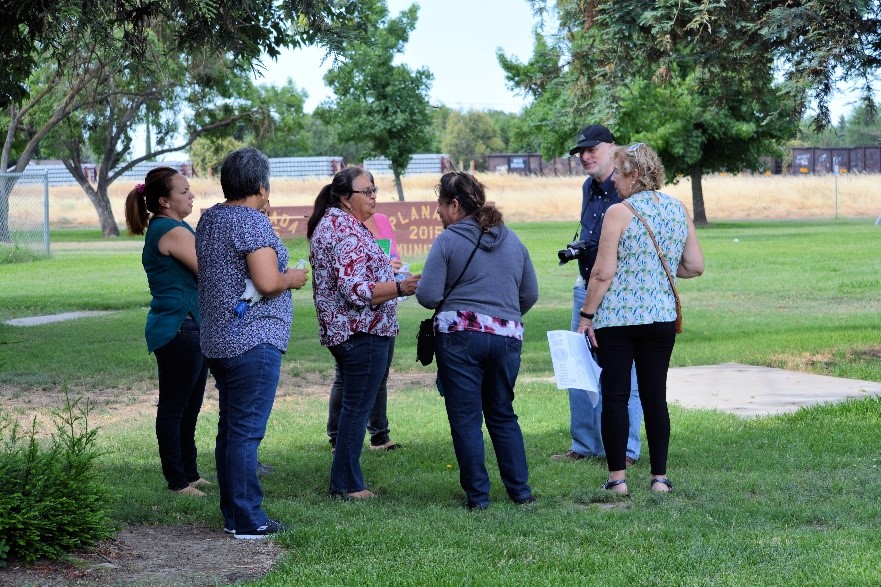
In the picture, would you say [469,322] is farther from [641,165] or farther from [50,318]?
[50,318]

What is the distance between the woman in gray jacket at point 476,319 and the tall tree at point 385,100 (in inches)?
1493

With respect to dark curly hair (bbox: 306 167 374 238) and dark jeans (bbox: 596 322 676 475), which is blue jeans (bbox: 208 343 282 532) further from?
dark jeans (bbox: 596 322 676 475)

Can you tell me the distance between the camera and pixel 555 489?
6.24m

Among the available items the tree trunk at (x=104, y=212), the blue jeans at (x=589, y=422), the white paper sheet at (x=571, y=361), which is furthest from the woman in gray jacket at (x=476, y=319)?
the tree trunk at (x=104, y=212)

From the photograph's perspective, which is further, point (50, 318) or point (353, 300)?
point (50, 318)

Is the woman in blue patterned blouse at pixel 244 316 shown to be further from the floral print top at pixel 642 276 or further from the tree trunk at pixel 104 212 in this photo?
the tree trunk at pixel 104 212

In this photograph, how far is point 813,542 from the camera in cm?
484

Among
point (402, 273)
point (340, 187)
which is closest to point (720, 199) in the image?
point (402, 273)

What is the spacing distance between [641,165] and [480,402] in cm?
148

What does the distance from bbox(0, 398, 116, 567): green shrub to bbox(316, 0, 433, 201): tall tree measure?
39.1 meters

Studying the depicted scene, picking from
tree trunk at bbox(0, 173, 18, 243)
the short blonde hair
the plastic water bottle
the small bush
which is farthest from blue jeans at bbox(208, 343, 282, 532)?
tree trunk at bbox(0, 173, 18, 243)

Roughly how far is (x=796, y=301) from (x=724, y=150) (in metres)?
26.8

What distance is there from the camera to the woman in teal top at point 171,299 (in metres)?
5.95

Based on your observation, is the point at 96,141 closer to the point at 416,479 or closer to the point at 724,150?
the point at 724,150
